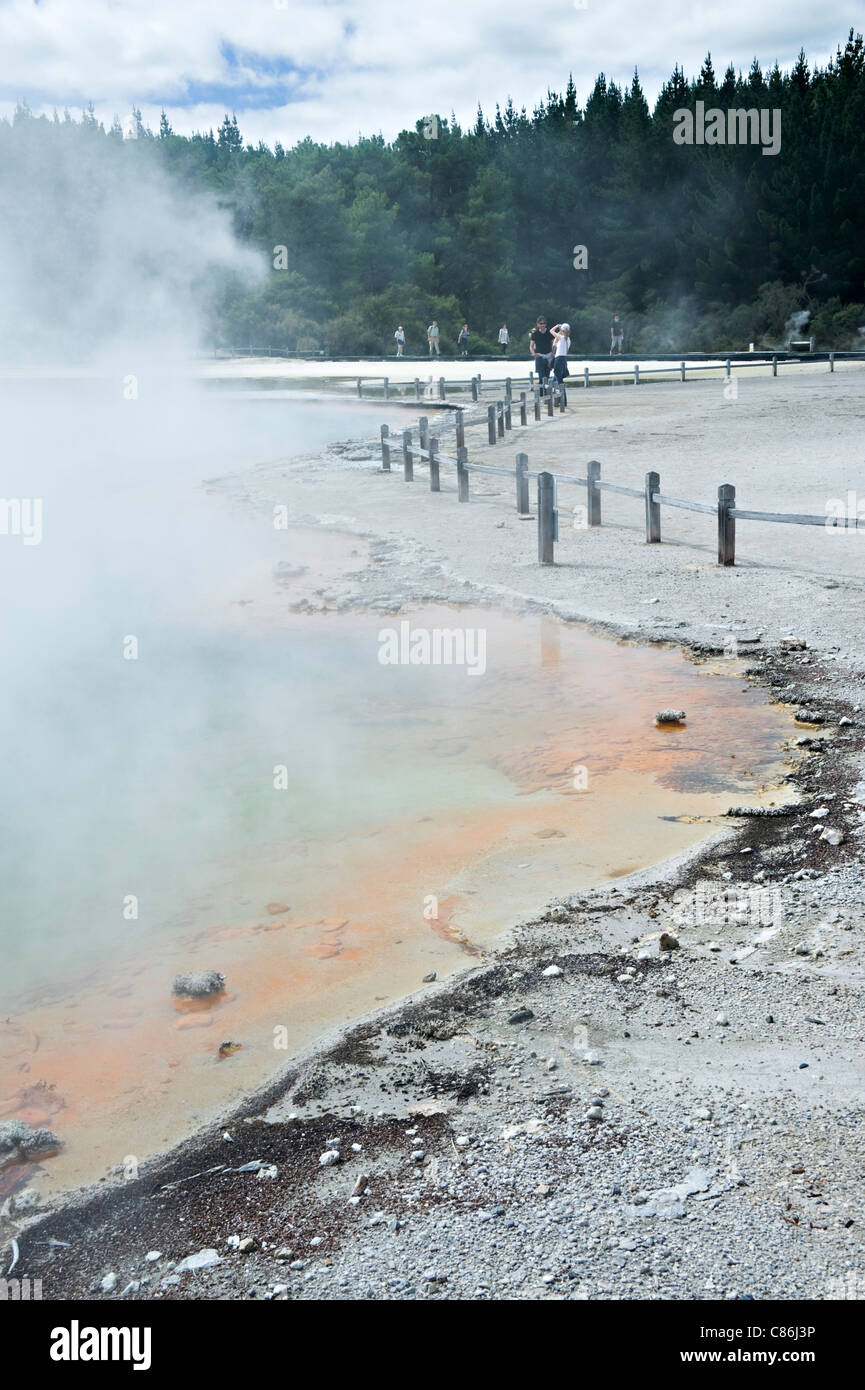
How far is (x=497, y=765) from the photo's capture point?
7801 millimetres

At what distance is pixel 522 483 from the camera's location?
50.8 ft

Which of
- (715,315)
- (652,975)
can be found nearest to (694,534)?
(652,975)

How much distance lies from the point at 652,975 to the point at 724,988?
11.6 inches

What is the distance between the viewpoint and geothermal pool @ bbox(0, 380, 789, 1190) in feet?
16.8

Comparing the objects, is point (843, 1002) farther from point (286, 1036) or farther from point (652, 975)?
point (286, 1036)

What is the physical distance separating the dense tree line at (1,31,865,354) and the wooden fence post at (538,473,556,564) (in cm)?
3396

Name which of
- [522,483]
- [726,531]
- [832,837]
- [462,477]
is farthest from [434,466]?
[832,837]

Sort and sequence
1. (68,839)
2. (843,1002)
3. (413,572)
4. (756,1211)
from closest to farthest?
(756,1211) → (843,1002) → (68,839) → (413,572)
